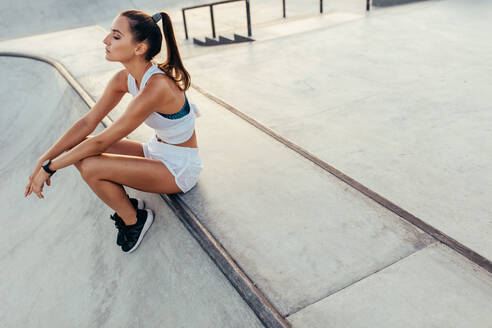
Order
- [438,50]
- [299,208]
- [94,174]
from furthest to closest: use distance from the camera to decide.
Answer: [438,50] < [299,208] < [94,174]

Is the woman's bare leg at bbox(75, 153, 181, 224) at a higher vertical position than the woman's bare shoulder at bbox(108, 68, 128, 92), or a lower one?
lower

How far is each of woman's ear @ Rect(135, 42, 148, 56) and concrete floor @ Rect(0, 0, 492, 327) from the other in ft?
3.58

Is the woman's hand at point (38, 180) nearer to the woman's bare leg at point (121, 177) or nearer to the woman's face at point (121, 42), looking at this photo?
the woman's bare leg at point (121, 177)

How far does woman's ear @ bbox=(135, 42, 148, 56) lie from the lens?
8.22ft

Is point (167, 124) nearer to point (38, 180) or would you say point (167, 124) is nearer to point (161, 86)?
point (161, 86)

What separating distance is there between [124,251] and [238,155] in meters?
1.30

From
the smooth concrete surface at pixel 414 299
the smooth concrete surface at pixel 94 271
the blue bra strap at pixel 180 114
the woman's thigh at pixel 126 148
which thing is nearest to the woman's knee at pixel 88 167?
the woman's thigh at pixel 126 148

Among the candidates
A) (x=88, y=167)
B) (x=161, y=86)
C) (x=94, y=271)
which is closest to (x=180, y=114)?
(x=161, y=86)

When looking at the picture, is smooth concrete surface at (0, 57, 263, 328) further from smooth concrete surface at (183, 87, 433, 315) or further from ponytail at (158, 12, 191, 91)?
ponytail at (158, 12, 191, 91)

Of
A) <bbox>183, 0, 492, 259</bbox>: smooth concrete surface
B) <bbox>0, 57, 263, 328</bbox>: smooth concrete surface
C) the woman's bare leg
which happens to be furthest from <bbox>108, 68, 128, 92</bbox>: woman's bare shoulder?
<bbox>183, 0, 492, 259</bbox>: smooth concrete surface

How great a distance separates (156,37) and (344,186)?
1724 mm

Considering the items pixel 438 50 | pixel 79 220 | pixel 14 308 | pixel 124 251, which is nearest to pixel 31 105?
pixel 79 220

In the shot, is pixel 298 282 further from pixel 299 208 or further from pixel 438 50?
pixel 438 50

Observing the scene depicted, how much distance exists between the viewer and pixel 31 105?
6.69 m
